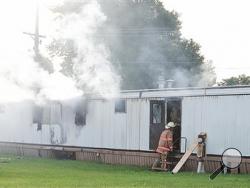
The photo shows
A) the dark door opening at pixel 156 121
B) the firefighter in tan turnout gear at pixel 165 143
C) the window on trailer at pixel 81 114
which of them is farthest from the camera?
the window on trailer at pixel 81 114

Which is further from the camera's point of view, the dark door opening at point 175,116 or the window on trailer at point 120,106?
the window on trailer at point 120,106

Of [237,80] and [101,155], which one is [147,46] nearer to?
[101,155]

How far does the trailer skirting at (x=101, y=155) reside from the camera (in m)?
22.1

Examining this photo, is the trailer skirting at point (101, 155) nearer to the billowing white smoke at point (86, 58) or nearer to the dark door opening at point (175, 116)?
the dark door opening at point (175, 116)

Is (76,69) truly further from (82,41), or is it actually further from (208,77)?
(208,77)

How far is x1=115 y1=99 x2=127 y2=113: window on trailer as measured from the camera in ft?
84.8

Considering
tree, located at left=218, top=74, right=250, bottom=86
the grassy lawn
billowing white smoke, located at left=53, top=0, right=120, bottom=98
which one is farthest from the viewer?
tree, located at left=218, top=74, right=250, bottom=86

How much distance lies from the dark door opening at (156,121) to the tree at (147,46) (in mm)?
14886

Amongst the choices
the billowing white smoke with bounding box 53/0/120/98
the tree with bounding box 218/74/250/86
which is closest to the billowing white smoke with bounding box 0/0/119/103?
the billowing white smoke with bounding box 53/0/120/98

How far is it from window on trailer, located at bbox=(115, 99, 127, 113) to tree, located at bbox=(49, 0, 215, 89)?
43.0 ft

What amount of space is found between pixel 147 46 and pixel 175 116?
2073 cm

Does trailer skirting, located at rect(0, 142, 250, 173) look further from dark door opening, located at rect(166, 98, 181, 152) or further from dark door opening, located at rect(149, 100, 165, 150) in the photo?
dark door opening, located at rect(166, 98, 181, 152)

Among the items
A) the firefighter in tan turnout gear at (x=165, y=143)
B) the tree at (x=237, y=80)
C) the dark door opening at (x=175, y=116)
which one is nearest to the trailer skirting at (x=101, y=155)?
the firefighter in tan turnout gear at (x=165, y=143)

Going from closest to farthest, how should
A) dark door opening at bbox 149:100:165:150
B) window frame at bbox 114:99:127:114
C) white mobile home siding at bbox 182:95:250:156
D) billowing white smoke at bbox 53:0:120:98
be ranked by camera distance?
1. white mobile home siding at bbox 182:95:250:156
2. dark door opening at bbox 149:100:165:150
3. window frame at bbox 114:99:127:114
4. billowing white smoke at bbox 53:0:120:98
